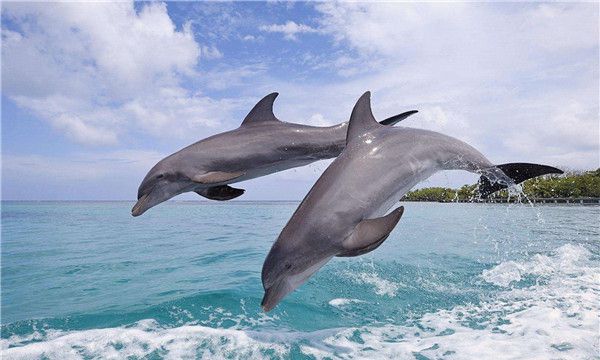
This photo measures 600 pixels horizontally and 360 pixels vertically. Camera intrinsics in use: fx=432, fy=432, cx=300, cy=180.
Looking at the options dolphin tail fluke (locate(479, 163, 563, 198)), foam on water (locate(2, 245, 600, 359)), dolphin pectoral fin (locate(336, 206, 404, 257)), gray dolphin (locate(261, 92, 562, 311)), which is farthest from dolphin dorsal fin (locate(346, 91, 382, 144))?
foam on water (locate(2, 245, 600, 359))

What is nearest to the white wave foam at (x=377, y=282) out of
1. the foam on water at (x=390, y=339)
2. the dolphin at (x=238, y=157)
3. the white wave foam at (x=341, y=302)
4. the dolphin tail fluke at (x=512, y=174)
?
the white wave foam at (x=341, y=302)

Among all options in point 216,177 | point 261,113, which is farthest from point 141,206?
point 261,113

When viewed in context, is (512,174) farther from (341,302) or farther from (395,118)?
(341,302)

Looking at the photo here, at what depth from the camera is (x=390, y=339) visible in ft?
26.5

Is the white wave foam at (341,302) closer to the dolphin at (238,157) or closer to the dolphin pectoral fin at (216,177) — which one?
the dolphin at (238,157)

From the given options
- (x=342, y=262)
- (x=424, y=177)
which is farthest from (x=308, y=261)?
(x=342, y=262)

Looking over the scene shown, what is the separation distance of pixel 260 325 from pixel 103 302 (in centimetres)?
532

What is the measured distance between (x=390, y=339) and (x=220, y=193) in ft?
16.1

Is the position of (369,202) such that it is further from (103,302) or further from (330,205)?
(103,302)

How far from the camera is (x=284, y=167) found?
4.89m

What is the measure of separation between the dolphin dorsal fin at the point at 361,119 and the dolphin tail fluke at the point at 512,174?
2.28m

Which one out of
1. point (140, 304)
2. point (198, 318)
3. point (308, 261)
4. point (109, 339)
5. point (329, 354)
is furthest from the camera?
point (140, 304)

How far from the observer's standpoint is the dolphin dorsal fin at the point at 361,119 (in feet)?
15.2

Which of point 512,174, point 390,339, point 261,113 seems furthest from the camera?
point 390,339
